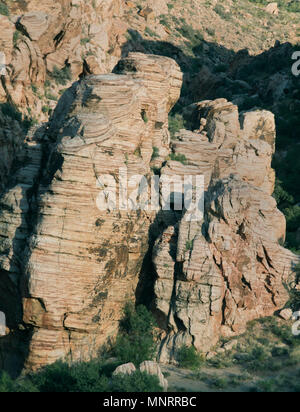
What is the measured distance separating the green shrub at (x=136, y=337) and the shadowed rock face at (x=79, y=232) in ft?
1.21

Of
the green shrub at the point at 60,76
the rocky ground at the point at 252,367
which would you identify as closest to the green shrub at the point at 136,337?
the rocky ground at the point at 252,367

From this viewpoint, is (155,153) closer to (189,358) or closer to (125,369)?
(189,358)

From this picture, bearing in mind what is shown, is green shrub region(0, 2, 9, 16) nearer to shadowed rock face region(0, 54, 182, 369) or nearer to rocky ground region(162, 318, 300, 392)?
shadowed rock face region(0, 54, 182, 369)

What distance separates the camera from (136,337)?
1956 centimetres

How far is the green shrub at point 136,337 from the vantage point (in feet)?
61.8

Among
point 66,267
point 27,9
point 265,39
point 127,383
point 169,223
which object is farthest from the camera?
point 265,39

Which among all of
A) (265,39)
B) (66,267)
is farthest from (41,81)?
(265,39)

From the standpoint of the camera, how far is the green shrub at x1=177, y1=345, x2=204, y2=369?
1855 centimetres

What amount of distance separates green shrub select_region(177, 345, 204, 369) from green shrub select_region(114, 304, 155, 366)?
944 mm

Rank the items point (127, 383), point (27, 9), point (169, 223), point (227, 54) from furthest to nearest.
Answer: point (227, 54) → point (27, 9) → point (169, 223) → point (127, 383)

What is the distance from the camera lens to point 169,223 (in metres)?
21.5
